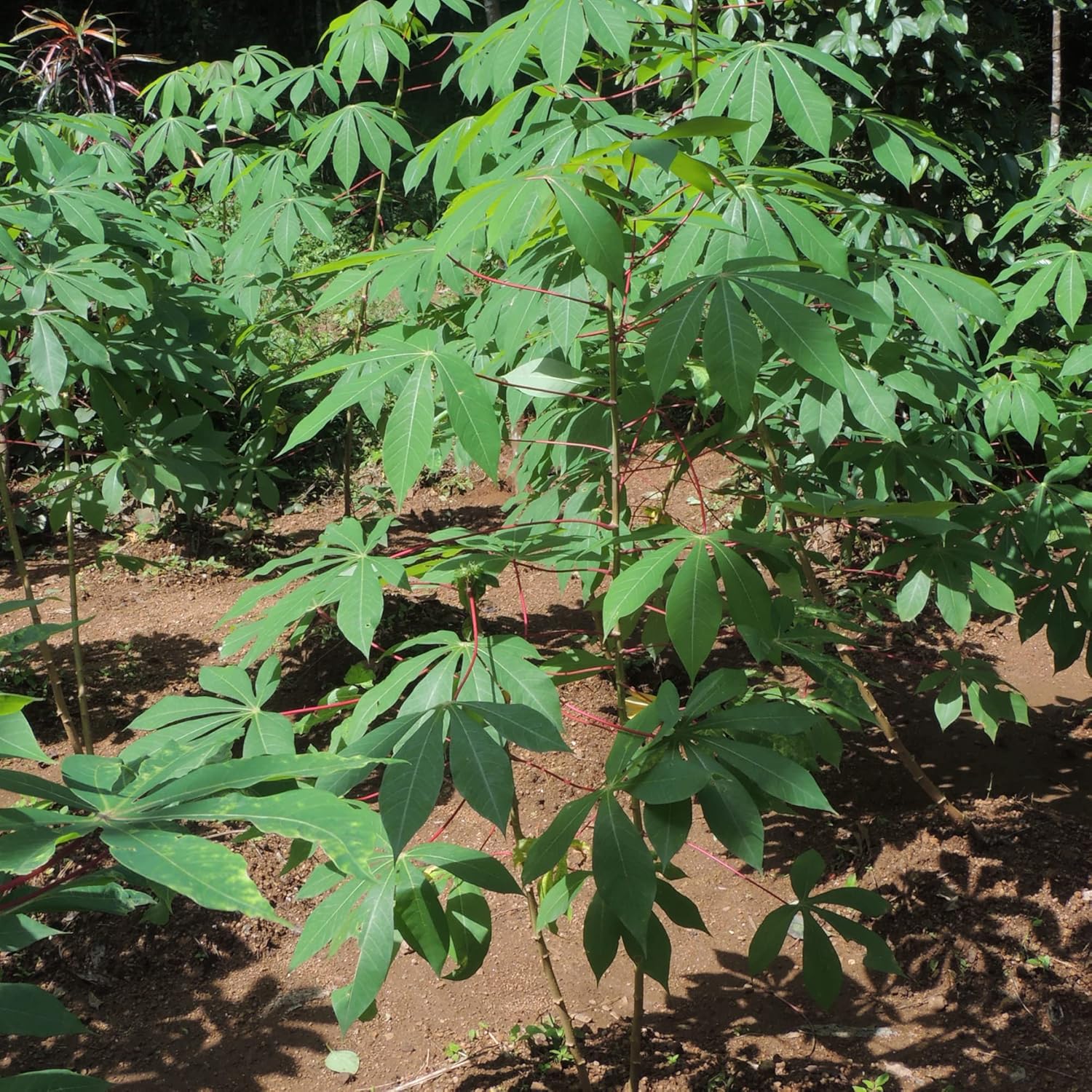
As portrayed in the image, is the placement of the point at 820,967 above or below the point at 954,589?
below

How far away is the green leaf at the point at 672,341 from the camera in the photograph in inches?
48.6

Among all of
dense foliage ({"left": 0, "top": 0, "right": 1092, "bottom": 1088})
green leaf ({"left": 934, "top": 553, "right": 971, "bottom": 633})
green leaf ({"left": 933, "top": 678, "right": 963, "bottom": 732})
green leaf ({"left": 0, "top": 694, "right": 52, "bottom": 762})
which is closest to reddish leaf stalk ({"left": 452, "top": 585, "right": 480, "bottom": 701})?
dense foliage ({"left": 0, "top": 0, "right": 1092, "bottom": 1088})

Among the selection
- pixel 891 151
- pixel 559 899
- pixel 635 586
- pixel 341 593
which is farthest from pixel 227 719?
pixel 891 151

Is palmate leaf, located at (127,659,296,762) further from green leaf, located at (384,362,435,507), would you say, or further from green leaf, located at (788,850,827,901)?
green leaf, located at (788,850,827,901)

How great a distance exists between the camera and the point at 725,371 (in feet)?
4.01

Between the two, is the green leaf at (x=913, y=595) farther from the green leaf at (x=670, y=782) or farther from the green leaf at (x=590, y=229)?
the green leaf at (x=590, y=229)

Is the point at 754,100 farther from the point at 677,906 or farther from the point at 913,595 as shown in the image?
the point at 677,906

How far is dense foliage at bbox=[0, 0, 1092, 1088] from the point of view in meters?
1.18

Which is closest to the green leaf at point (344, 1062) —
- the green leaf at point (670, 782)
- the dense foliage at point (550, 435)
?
the dense foliage at point (550, 435)

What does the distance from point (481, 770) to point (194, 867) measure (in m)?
0.48

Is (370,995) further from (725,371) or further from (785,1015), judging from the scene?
(785,1015)

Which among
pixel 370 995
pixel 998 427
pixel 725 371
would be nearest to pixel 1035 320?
pixel 998 427

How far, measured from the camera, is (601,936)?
132cm

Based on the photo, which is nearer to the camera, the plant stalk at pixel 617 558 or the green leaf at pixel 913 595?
the plant stalk at pixel 617 558
